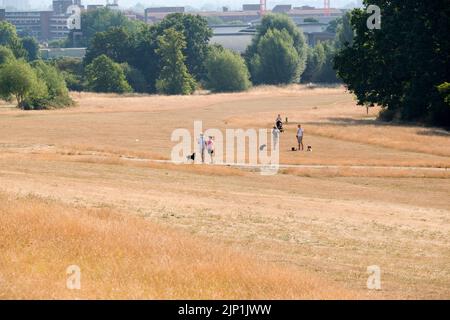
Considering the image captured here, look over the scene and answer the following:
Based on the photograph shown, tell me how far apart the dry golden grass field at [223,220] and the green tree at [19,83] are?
179ft

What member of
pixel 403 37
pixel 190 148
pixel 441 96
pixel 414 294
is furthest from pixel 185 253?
pixel 403 37

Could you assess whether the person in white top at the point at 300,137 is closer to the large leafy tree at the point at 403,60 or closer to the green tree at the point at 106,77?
the large leafy tree at the point at 403,60

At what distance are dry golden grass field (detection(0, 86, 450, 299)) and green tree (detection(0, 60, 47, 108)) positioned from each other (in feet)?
179

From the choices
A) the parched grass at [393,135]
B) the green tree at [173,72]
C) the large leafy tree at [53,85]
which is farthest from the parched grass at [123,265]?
the green tree at [173,72]

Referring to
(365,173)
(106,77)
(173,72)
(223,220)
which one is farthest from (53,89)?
(223,220)

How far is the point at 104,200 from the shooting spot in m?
36.8

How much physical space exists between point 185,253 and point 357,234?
11164 mm

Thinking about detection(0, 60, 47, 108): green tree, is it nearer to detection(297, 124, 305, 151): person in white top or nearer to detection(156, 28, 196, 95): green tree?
detection(156, 28, 196, 95): green tree

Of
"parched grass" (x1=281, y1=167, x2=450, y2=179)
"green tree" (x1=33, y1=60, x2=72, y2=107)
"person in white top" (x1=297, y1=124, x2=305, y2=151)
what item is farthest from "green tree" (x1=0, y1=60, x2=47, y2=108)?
"parched grass" (x1=281, y1=167, x2=450, y2=179)

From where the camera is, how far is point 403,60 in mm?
99375

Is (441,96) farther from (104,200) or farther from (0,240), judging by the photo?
(0,240)

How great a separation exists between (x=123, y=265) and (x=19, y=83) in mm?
119140

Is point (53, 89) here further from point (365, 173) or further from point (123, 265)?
point (123, 265)

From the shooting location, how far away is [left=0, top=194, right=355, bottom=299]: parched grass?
747 inches
